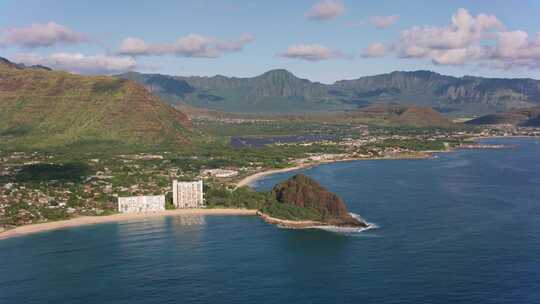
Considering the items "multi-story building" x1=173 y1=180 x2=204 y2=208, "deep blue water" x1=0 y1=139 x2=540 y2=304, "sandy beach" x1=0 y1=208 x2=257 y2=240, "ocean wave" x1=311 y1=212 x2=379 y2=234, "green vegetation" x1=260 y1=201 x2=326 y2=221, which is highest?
"multi-story building" x1=173 y1=180 x2=204 y2=208

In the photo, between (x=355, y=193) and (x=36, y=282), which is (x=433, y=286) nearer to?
(x=36, y=282)

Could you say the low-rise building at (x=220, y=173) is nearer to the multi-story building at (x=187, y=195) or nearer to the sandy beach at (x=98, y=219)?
the multi-story building at (x=187, y=195)

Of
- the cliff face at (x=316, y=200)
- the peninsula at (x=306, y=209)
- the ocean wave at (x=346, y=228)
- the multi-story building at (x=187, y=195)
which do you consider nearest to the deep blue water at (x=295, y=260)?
the ocean wave at (x=346, y=228)

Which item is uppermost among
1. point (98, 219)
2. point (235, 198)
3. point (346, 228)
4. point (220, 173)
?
point (220, 173)

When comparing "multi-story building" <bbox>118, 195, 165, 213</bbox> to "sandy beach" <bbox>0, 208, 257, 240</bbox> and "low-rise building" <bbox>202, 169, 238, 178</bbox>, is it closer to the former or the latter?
"sandy beach" <bbox>0, 208, 257, 240</bbox>

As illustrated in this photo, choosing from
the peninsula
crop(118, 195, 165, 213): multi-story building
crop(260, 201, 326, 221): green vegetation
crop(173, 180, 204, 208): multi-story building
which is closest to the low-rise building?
crop(173, 180, 204, 208): multi-story building

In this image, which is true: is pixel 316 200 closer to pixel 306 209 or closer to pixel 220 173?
pixel 306 209

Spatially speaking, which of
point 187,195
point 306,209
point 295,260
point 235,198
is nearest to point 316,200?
point 306,209
